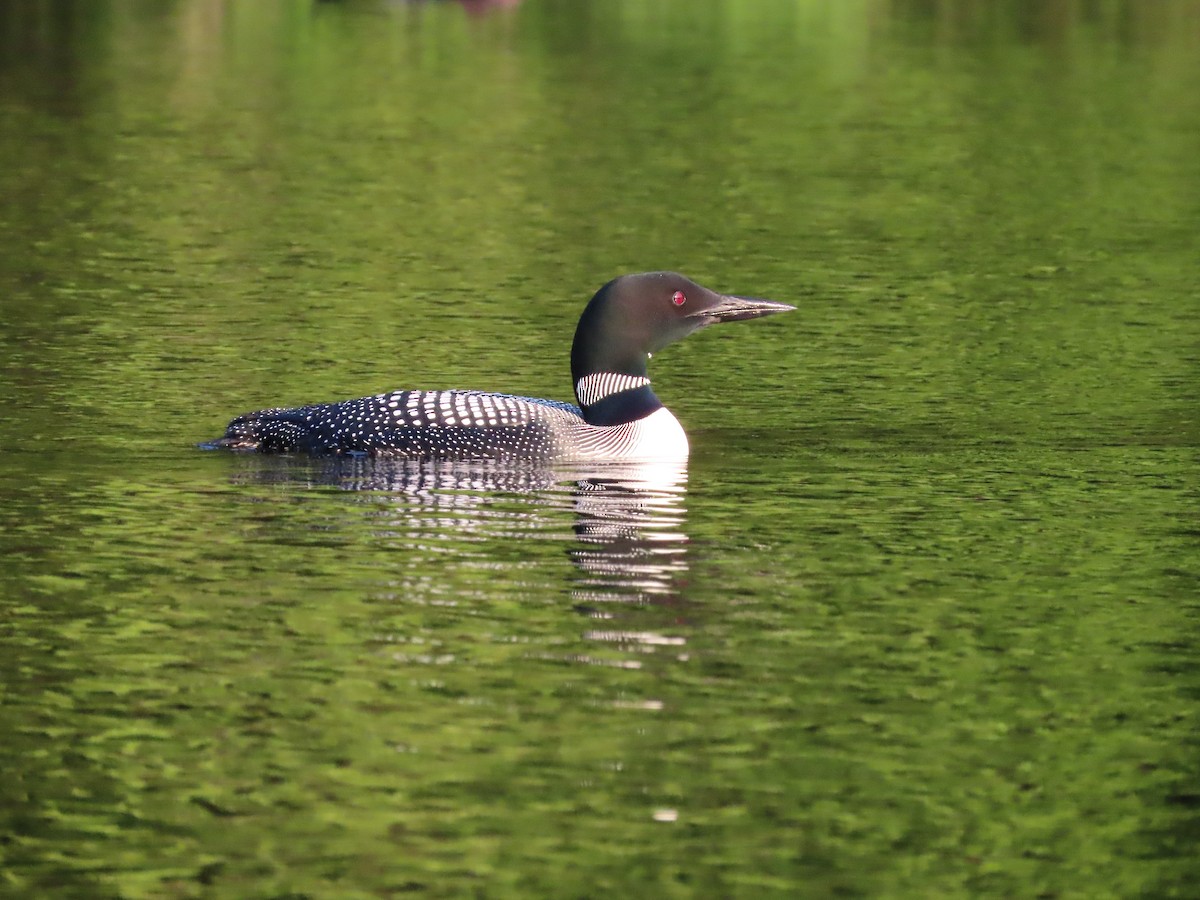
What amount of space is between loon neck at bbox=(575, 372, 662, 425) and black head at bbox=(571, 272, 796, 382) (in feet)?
0.12

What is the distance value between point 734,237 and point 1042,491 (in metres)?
9.93

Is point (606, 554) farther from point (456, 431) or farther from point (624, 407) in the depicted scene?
point (624, 407)

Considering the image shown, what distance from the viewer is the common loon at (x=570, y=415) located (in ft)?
39.0

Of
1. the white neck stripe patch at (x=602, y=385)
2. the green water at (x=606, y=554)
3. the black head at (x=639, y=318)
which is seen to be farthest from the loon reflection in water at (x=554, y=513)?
the black head at (x=639, y=318)

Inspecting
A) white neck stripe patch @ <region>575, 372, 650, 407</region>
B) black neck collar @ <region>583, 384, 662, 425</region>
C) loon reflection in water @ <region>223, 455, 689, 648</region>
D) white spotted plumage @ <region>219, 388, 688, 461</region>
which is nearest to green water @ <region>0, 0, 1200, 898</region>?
loon reflection in water @ <region>223, 455, 689, 648</region>

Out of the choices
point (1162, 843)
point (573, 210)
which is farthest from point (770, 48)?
point (1162, 843)

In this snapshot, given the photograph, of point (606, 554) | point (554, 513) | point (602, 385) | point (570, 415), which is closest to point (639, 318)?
point (602, 385)

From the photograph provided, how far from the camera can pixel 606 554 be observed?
10.2m

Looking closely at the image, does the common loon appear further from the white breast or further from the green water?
the green water

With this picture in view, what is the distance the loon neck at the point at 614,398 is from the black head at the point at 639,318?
0.04m

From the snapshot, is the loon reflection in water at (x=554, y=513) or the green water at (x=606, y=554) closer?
the green water at (x=606, y=554)

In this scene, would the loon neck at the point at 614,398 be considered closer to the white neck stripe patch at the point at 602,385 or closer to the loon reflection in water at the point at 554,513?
the white neck stripe patch at the point at 602,385

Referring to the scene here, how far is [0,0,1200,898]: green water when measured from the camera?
698 cm

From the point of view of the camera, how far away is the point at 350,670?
331 inches
